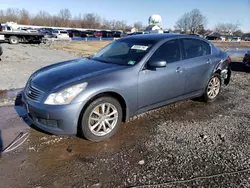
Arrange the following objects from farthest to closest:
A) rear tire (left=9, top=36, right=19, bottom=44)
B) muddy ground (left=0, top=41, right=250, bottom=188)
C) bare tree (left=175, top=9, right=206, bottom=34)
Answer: bare tree (left=175, top=9, right=206, bottom=34), rear tire (left=9, top=36, right=19, bottom=44), muddy ground (left=0, top=41, right=250, bottom=188)

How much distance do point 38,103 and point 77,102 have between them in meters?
0.59

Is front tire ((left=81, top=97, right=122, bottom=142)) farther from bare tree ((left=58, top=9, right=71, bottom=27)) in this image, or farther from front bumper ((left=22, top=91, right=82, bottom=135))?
bare tree ((left=58, top=9, right=71, bottom=27))

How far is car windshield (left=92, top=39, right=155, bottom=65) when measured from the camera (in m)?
4.09

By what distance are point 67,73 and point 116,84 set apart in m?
0.85

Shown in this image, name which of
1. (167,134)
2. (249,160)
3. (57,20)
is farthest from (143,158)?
(57,20)

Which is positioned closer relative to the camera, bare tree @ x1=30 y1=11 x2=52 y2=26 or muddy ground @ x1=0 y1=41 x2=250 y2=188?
muddy ground @ x1=0 y1=41 x2=250 y2=188

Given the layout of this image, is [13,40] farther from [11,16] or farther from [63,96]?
[11,16]

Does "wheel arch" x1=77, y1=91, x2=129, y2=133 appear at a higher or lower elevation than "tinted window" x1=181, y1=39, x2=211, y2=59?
lower

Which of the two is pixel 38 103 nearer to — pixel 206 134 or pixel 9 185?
pixel 9 185

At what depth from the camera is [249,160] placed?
313 centimetres

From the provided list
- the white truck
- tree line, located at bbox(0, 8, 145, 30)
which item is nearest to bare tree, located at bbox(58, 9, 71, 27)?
tree line, located at bbox(0, 8, 145, 30)

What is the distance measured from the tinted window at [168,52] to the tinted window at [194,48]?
225 millimetres

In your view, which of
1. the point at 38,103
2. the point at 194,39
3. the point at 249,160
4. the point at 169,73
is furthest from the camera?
the point at 194,39

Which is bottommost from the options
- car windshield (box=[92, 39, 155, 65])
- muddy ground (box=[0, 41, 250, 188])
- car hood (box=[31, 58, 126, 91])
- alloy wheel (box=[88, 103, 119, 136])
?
muddy ground (box=[0, 41, 250, 188])
